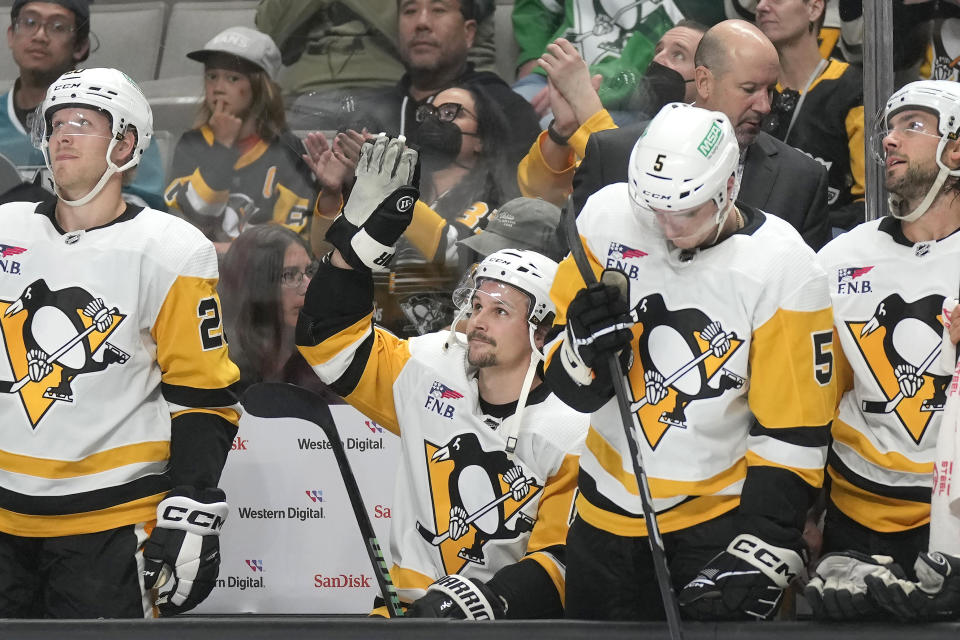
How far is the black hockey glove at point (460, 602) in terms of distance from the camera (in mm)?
2992

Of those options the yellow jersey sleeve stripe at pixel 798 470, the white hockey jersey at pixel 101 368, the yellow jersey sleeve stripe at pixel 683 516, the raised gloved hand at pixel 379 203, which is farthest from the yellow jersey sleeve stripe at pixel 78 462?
the yellow jersey sleeve stripe at pixel 798 470

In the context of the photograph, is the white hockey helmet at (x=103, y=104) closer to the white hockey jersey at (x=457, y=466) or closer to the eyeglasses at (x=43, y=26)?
the white hockey jersey at (x=457, y=466)

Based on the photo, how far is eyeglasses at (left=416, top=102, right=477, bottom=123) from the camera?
4.08 metres

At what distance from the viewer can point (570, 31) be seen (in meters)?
4.17

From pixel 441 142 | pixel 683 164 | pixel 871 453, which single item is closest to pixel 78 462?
pixel 683 164

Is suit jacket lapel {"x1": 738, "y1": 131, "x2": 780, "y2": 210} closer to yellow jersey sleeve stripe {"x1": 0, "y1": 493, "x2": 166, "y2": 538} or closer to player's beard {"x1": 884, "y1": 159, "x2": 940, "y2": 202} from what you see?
player's beard {"x1": 884, "y1": 159, "x2": 940, "y2": 202}

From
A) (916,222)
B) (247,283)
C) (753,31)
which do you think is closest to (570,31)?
(753,31)

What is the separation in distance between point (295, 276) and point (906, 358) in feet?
5.68

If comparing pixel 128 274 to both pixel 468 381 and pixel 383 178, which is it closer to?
pixel 383 178

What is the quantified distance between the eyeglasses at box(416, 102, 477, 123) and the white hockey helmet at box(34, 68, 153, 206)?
104 centimetres

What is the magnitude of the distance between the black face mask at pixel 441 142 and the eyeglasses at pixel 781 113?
826 mm

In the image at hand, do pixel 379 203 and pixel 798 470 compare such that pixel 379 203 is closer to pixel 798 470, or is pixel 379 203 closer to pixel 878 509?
pixel 798 470

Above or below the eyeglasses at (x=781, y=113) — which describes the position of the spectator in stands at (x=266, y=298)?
below

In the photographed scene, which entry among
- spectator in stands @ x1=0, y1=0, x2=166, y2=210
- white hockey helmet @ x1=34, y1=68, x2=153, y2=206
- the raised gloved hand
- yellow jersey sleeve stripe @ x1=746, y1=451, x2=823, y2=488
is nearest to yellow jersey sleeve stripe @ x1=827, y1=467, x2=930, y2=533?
yellow jersey sleeve stripe @ x1=746, y1=451, x2=823, y2=488
